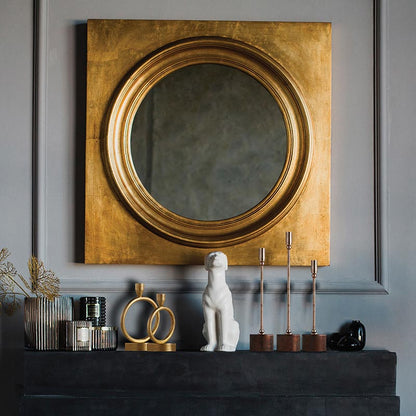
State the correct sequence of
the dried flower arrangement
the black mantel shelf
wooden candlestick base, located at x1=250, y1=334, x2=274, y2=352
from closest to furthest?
the black mantel shelf → wooden candlestick base, located at x1=250, y1=334, x2=274, y2=352 → the dried flower arrangement

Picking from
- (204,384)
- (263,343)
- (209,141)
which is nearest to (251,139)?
(209,141)

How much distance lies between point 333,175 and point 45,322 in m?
1.12

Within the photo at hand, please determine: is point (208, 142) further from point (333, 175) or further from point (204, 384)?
point (204, 384)

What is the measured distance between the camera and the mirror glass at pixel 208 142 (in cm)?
264

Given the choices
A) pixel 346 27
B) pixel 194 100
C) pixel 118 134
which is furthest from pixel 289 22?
pixel 118 134

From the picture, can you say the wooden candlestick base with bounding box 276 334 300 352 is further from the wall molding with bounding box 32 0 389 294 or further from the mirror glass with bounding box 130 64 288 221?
the mirror glass with bounding box 130 64 288 221

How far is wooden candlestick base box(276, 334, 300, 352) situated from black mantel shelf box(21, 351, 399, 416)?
0.07 m

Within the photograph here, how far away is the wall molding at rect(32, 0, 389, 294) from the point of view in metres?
2.62

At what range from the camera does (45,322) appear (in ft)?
8.00

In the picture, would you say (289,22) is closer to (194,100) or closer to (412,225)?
(194,100)

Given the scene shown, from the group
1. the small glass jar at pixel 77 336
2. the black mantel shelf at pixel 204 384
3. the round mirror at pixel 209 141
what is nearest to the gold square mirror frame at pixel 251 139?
the round mirror at pixel 209 141

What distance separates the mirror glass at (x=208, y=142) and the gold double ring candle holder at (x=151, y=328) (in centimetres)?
32

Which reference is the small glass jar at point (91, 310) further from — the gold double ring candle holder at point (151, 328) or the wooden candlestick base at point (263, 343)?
the wooden candlestick base at point (263, 343)

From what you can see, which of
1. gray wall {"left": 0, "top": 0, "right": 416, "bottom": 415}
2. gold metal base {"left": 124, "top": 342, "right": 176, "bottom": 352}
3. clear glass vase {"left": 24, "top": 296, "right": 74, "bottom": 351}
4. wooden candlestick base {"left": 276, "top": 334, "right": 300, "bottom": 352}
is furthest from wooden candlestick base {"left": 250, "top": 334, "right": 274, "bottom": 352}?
clear glass vase {"left": 24, "top": 296, "right": 74, "bottom": 351}
